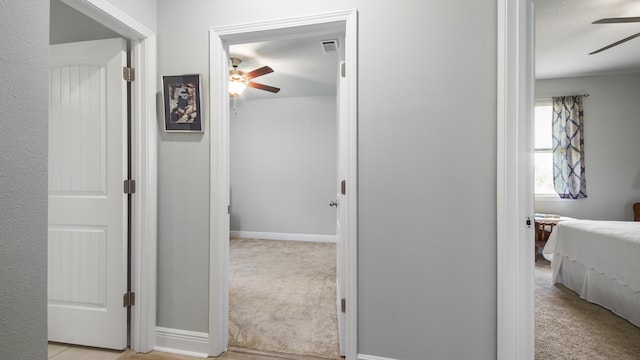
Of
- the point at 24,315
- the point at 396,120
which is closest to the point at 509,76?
the point at 396,120

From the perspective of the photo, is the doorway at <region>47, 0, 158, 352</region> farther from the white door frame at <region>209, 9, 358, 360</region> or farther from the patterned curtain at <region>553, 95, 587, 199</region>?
the patterned curtain at <region>553, 95, 587, 199</region>

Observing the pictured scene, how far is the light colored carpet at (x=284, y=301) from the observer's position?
210cm

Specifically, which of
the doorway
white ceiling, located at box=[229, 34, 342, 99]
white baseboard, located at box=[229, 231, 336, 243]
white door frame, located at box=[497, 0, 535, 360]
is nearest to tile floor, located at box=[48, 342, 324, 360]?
the doorway

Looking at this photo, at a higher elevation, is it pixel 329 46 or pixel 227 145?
pixel 329 46

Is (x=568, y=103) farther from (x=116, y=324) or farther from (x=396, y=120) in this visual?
(x=116, y=324)

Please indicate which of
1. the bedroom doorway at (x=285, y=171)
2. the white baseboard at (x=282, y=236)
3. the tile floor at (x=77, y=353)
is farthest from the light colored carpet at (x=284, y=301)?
the tile floor at (x=77, y=353)

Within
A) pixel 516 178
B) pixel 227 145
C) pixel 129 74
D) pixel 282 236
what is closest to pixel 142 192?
pixel 227 145

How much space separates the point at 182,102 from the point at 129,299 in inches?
52.2

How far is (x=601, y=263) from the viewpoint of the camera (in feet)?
8.57

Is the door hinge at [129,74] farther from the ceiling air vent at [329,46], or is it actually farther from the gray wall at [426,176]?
the ceiling air vent at [329,46]

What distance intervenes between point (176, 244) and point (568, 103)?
553 centimetres

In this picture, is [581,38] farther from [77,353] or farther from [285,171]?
[77,353]

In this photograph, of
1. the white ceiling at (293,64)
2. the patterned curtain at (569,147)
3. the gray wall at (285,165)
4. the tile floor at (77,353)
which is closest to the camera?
the tile floor at (77,353)

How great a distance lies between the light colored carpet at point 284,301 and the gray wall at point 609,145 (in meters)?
3.96
